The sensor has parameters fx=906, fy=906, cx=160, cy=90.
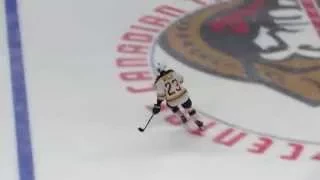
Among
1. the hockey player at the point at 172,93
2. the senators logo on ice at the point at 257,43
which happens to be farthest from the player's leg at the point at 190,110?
the senators logo on ice at the point at 257,43

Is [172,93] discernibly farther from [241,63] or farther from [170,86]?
[241,63]

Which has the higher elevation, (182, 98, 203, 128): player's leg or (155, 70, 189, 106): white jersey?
(155, 70, 189, 106): white jersey

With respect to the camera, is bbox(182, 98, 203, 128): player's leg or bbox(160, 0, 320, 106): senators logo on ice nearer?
bbox(182, 98, 203, 128): player's leg

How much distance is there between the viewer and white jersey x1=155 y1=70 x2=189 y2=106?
4.34ft

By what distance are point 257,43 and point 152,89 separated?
26 cm

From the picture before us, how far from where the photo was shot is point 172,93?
1.33 m

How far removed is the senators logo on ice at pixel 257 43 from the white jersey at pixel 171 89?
0.18 metres

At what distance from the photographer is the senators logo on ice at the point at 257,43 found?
150cm

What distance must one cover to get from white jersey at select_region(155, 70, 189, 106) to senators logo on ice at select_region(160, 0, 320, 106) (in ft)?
0.59

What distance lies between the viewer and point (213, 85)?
1.47 metres

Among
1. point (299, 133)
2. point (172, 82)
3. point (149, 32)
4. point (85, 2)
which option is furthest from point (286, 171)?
point (85, 2)

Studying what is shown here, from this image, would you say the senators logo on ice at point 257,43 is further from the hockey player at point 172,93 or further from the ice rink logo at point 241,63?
the hockey player at point 172,93

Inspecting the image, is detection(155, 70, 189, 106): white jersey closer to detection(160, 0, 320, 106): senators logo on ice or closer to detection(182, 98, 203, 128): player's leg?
detection(182, 98, 203, 128): player's leg

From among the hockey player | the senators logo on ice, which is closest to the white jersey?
the hockey player
